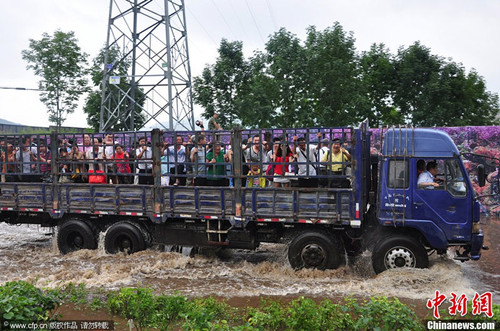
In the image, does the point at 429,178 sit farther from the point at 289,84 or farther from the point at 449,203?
the point at 289,84

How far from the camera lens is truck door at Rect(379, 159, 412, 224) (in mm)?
7715

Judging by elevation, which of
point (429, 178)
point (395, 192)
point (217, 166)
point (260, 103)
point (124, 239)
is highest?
point (260, 103)

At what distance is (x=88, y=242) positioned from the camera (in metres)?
10.0

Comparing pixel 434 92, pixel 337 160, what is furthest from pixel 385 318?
pixel 434 92

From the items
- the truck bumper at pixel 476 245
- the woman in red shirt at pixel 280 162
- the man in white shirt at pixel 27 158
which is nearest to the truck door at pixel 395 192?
the truck bumper at pixel 476 245

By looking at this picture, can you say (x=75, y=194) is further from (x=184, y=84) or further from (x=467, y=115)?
(x=467, y=115)

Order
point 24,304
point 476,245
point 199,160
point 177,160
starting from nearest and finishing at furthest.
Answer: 1. point 24,304
2. point 476,245
3. point 199,160
4. point 177,160

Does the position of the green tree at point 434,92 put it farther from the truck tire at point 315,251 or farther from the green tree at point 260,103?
the truck tire at point 315,251

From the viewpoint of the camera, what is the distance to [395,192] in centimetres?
778

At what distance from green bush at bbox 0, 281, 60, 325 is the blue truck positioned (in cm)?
422

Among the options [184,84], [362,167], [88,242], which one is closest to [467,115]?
[184,84]

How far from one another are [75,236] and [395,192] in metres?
6.95

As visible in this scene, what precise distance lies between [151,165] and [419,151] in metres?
5.26

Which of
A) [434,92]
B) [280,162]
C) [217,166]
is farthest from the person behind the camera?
[434,92]
